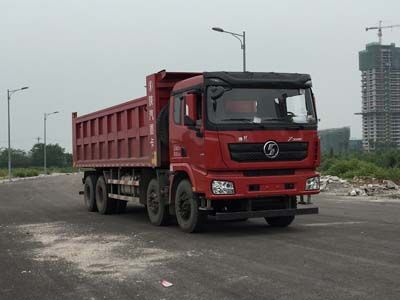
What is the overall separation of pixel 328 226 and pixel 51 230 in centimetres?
580

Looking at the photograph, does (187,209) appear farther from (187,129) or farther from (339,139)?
(339,139)

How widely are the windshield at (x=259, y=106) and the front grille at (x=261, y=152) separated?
42 centimetres

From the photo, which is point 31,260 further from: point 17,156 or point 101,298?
point 17,156

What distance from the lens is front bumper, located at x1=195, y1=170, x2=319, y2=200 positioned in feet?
34.6

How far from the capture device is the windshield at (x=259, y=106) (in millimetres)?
10570

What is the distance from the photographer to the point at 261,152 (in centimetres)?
1066

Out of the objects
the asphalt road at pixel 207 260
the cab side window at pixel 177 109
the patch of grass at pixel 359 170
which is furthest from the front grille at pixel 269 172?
the patch of grass at pixel 359 170

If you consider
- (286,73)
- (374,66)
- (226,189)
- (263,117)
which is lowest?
(226,189)

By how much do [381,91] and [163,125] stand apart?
66.3m

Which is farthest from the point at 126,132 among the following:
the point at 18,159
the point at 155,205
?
the point at 18,159

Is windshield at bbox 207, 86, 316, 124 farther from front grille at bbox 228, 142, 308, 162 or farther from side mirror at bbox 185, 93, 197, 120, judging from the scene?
front grille at bbox 228, 142, 308, 162

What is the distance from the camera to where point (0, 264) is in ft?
29.0

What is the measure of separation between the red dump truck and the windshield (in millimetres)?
18

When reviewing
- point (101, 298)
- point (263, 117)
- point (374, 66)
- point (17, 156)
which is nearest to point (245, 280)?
point (101, 298)
